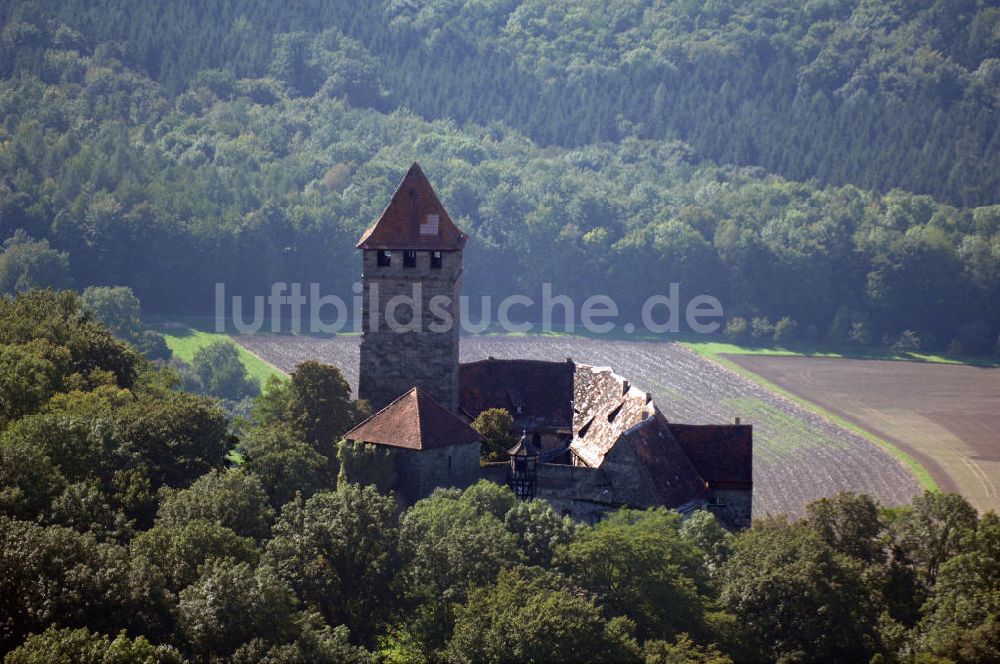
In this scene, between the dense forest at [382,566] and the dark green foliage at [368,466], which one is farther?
the dark green foliage at [368,466]

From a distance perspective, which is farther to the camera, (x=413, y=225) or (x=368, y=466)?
(x=413, y=225)

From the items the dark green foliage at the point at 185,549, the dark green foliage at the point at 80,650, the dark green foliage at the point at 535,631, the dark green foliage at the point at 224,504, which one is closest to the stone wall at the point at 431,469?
the dark green foliage at the point at 224,504

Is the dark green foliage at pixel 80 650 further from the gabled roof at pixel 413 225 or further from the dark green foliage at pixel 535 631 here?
the gabled roof at pixel 413 225

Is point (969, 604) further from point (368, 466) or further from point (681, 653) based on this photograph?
point (368, 466)

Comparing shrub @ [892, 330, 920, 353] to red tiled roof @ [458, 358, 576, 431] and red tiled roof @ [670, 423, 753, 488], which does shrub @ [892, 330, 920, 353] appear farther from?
red tiled roof @ [670, 423, 753, 488]

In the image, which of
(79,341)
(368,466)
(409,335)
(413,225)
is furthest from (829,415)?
(368,466)

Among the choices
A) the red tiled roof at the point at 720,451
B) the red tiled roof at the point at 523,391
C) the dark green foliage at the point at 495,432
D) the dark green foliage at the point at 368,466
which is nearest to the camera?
the dark green foliage at the point at 368,466

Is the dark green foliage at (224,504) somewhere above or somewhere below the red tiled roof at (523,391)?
below

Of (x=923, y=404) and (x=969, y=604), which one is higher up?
(x=969, y=604)
